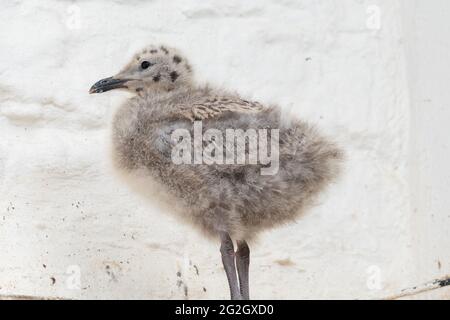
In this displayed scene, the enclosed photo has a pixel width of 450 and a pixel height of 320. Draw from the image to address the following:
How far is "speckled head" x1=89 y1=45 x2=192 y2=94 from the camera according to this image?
6.71 feet

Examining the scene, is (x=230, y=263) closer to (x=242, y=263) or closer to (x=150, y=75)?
(x=242, y=263)

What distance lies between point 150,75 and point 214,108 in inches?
9.9

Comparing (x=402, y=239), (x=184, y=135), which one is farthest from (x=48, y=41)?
(x=402, y=239)

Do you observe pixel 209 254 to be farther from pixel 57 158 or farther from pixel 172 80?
pixel 172 80

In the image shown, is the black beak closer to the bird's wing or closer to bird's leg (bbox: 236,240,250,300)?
the bird's wing

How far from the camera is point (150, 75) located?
2043mm

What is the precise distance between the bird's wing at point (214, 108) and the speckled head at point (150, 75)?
0.16m

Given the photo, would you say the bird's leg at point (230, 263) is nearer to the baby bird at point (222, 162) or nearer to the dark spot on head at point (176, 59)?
the baby bird at point (222, 162)

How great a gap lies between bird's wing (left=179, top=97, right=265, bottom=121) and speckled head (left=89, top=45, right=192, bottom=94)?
0.53ft

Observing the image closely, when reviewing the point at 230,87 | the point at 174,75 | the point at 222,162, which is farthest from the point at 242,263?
the point at 230,87

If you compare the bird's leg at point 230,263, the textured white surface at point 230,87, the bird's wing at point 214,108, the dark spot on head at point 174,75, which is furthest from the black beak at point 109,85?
the textured white surface at point 230,87

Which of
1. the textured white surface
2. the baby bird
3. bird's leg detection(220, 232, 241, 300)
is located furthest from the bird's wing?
the textured white surface

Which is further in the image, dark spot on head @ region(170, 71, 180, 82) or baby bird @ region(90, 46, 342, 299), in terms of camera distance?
dark spot on head @ region(170, 71, 180, 82)

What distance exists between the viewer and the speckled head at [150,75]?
2.04 meters
